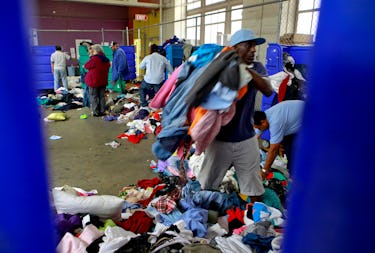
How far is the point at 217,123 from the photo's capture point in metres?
1.92

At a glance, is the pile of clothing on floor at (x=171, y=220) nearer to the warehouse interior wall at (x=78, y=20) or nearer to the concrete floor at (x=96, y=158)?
the concrete floor at (x=96, y=158)

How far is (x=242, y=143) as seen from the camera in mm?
2729

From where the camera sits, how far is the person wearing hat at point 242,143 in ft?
8.41

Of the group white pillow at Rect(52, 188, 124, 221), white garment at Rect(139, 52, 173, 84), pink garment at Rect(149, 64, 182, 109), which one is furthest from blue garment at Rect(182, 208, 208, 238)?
white garment at Rect(139, 52, 173, 84)

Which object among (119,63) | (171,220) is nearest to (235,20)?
(119,63)

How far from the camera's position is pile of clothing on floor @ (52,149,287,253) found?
237cm

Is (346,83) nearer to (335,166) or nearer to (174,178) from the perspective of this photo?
(335,166)

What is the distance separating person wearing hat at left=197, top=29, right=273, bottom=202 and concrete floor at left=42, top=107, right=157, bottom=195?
68.4 inches

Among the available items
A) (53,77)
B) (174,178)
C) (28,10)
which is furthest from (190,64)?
(53,77)

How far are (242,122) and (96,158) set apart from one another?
3340 millimetres

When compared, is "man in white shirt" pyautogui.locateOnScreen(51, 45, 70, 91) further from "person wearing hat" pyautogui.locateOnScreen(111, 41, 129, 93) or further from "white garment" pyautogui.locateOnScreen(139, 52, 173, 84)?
"white garment" pyautogui.locateOnScreen(139, 52, 173, 84)

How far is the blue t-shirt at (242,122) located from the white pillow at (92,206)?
1267mm

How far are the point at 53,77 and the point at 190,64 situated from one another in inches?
408

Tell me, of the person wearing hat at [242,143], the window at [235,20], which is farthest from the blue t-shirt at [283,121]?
the window at [235,20]
